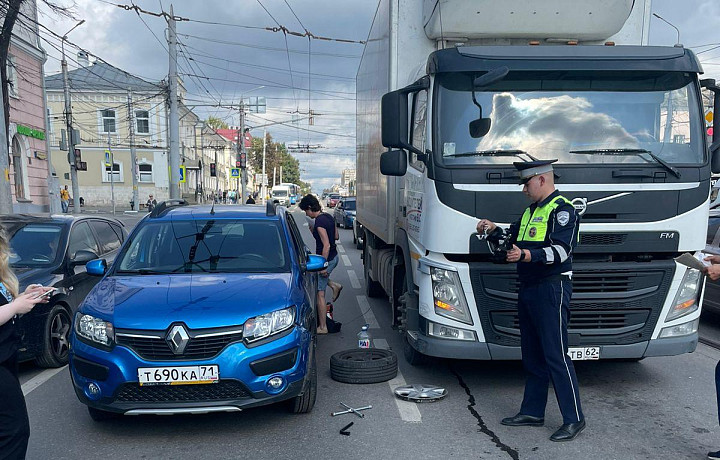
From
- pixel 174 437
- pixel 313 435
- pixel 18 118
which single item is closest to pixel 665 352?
pixel 313 435

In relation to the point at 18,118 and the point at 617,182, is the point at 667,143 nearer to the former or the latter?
the point at 617,182

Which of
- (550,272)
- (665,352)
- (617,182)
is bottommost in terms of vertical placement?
(665,352)

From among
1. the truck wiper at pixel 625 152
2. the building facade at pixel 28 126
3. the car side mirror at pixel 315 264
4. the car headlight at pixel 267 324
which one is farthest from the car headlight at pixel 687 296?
the building facade at pixel 28 126

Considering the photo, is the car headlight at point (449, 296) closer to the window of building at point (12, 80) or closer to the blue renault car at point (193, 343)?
the blue renault car at point (193, 343)

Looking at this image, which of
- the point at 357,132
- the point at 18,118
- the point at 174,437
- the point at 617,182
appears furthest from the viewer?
the point at 18,118

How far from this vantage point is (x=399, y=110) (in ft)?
16.8

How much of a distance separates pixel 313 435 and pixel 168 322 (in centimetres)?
136

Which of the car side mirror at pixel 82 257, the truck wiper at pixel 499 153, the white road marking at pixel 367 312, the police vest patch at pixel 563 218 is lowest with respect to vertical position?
the white road marking at pixel 367 312

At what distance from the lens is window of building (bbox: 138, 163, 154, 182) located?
165 ft

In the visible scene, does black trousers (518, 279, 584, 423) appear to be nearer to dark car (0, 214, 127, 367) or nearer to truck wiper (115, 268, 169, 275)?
truck wiper (115, 268, 169, 275)

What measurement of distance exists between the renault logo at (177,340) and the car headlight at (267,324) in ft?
1.35

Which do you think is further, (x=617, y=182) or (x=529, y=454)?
(x=617, y=182)

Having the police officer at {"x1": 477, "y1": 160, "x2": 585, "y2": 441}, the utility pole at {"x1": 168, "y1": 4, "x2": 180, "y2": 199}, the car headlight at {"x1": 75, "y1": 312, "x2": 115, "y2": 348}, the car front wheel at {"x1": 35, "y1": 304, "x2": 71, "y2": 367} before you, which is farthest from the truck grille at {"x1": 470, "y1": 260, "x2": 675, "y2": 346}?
the utility pole at {"x1": 168, "y1": 4, "x2": 180, "y2": 199}

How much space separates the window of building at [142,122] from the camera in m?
49.6
